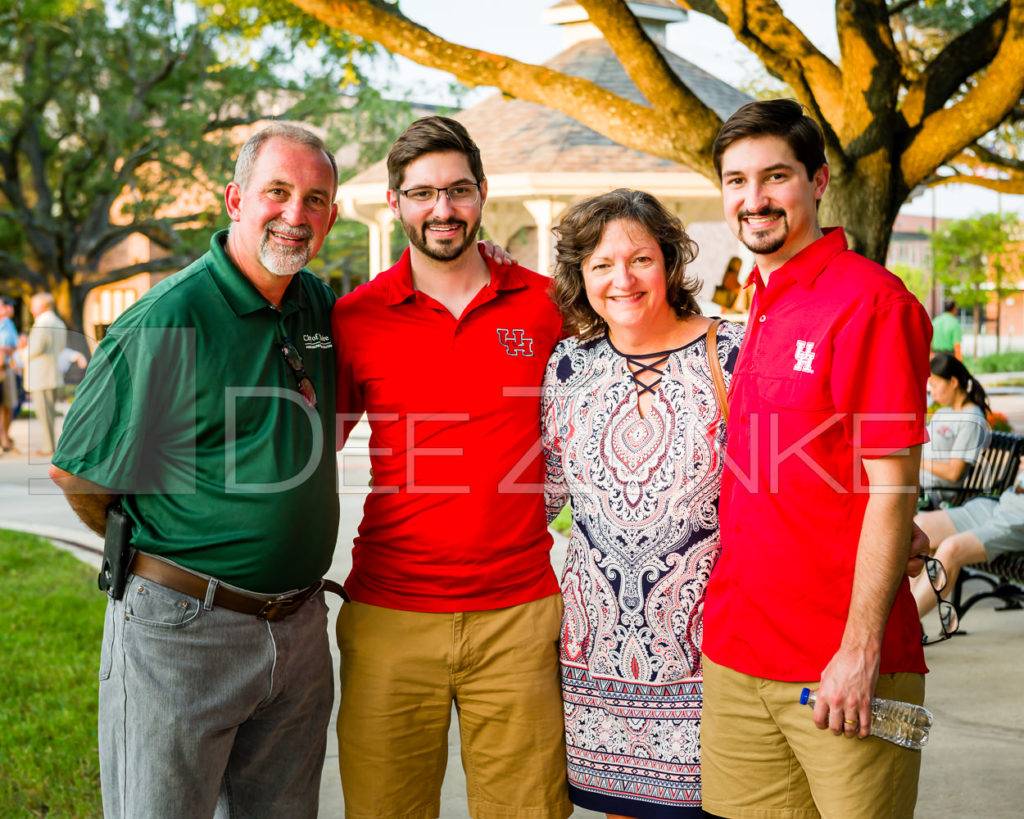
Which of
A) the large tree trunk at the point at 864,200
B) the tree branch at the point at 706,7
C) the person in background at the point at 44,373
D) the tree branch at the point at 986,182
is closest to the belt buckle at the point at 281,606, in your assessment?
the large tree trunk at the point at 864,200

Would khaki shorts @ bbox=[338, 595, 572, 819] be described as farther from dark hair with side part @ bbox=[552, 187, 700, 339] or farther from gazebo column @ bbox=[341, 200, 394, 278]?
gazebo column @ bbox=[341, 200, 394, 278]

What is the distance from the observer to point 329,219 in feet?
10.4

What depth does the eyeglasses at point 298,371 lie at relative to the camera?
9.86ft

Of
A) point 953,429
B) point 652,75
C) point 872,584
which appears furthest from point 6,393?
point 872,584

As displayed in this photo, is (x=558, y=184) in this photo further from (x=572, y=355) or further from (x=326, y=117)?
(x=326, y=117)

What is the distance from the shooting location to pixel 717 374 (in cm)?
300

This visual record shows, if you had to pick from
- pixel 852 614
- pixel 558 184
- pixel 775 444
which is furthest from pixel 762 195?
pixel 558 184

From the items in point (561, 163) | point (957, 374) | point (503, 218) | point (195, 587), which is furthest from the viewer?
point (503, 218)

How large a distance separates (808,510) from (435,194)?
1.47 meters

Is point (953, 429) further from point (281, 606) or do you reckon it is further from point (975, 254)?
point (975, 254)

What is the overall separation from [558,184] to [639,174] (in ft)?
3.86

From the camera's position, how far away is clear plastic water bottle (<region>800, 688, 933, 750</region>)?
8.42 ft

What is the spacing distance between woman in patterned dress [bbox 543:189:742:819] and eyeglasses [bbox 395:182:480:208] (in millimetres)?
336

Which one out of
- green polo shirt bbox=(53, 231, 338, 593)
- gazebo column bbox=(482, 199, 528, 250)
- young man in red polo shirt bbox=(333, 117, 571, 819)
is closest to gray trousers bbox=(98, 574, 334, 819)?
green polo shirt bbox=(53, 231, 338, 593)
